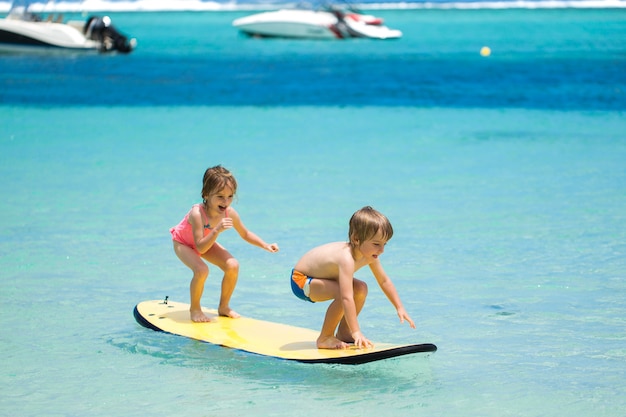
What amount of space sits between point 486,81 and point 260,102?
21.5 ft

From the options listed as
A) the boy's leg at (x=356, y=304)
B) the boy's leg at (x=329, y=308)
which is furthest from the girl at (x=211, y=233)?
the boy's leg at (x=356, y=304)

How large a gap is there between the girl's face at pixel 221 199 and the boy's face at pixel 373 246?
787 millimetres

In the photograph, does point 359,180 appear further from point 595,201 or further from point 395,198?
point 595,201

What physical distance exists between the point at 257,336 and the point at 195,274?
490 millimetres

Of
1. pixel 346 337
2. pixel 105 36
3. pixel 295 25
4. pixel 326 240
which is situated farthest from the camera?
pixel 295 25

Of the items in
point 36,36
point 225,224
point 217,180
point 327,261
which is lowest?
point 327,261

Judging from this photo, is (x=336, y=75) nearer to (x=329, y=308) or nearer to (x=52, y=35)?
(x=52, y=35)

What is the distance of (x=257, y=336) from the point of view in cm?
495

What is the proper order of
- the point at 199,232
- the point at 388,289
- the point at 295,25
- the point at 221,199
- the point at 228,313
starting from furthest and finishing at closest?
1. the point at 295,25
2. the point at 228,313
3. the point at 199,232
4. the point at 221,199
5. the point at 388,289

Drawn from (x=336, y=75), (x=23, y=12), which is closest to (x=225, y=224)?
(x=336, y=75)

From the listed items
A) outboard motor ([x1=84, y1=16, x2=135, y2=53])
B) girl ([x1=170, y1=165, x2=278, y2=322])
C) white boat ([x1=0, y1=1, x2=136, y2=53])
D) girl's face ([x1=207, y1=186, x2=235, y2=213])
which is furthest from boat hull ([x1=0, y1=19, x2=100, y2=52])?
girl's face ([x1=207, y1=186, x2=235, y2=213])

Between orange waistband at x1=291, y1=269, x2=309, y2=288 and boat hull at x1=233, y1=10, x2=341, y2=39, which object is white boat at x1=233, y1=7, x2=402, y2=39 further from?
orange waistband at x1=291, y1=269, x2=309, y2=288

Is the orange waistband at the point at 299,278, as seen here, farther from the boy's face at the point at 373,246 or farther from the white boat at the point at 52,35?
the white boat at the point at 52,35

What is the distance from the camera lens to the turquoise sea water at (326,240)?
4.54 meters
